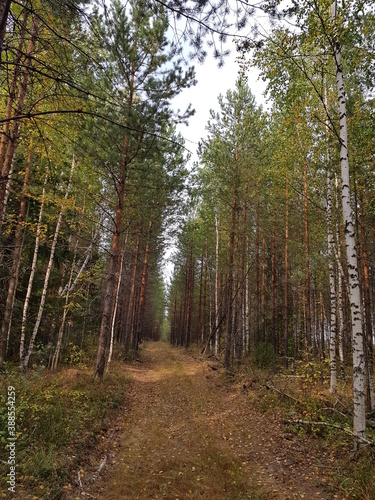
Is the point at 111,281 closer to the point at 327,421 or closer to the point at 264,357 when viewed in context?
the point at 327,421

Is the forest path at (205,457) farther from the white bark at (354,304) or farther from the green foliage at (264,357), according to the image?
the green foliage at (264,357)

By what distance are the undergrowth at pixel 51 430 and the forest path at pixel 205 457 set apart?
565 millimetres

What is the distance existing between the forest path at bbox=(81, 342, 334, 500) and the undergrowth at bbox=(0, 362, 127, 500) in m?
0.57

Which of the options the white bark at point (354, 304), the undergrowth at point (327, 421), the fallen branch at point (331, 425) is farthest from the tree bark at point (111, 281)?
the white bark at point (354, 304)

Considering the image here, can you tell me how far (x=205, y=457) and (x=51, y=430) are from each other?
9.86ft

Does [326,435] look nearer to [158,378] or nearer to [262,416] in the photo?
[262,416]

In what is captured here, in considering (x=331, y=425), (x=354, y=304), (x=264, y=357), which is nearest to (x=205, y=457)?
(x=331, y=425)

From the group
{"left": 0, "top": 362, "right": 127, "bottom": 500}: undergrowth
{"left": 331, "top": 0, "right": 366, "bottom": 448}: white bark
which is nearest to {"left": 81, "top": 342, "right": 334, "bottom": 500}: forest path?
{"left": 0, "top": 362, "right": 127, "bottom": 500}: undergrowth

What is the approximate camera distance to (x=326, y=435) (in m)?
6.08

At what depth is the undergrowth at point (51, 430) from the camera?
396 cm

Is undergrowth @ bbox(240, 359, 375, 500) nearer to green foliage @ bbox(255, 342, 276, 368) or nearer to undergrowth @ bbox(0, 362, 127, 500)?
green foliage @ bbox(255, 342, 276, 368)

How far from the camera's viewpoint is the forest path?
4.45 meters

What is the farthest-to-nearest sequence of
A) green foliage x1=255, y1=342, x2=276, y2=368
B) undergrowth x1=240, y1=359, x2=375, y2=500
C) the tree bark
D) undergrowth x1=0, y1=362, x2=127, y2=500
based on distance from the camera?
1. green foliage x1=255, y1=342, x2=276, y2=368
2. the tree bark
3. undergrowth x1=240, y1=359, x2=375, y2=500
4. undergrowth x1=0, y1=362, x2=127, y2=500

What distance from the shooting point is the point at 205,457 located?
5.54 meters
